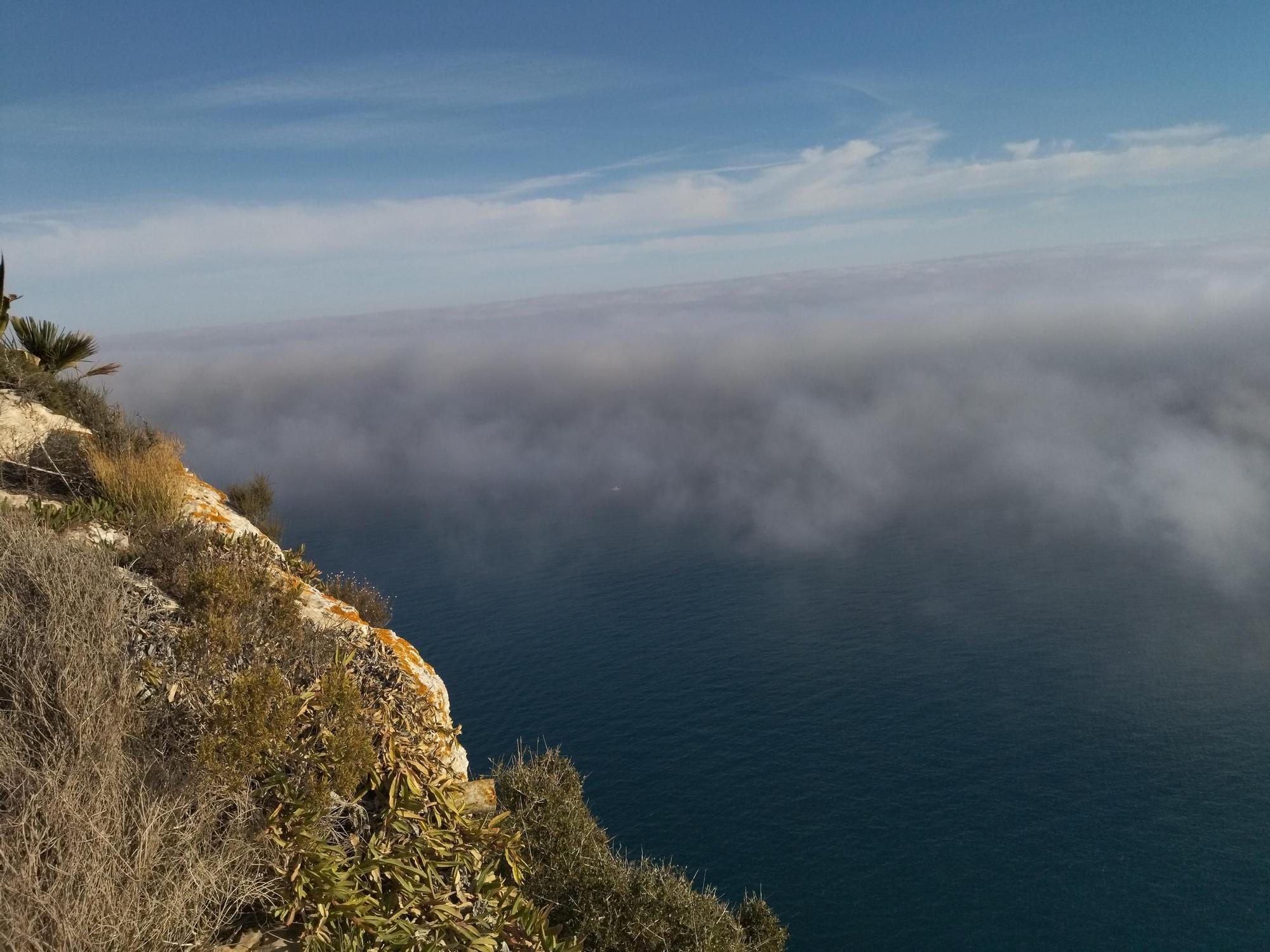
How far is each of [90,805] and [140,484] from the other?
8.42 meters

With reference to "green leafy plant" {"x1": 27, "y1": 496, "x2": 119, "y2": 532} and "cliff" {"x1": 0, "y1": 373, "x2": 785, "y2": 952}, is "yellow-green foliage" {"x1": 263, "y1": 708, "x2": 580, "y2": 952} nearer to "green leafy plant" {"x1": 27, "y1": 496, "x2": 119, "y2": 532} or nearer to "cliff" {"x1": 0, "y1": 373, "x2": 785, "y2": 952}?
"cliff" {"x1": 0, "y1": 373, "x2": 785, "y2": 952}

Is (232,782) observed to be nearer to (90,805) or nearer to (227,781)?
(227,781)

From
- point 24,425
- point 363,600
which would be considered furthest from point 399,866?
point 24,425

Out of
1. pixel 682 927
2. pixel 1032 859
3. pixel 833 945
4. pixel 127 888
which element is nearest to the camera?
pixel 127 888

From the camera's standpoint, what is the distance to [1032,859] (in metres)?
64.4

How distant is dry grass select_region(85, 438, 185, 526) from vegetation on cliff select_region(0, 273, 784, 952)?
7cm

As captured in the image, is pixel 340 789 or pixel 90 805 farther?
pixel 340 789

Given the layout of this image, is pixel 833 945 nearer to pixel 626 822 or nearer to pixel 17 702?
pixel 626 822

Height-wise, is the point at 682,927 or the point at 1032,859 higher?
the point at 682,927

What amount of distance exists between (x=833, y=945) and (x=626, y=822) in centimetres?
2083

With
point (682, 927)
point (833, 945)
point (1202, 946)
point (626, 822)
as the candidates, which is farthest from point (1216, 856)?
point (682, 927)

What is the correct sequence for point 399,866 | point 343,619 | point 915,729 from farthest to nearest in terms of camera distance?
1. point 915,729
2. point 343,619
3. point 399,866

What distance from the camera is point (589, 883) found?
12125 millimetres

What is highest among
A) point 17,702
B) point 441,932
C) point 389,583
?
point 17,702
